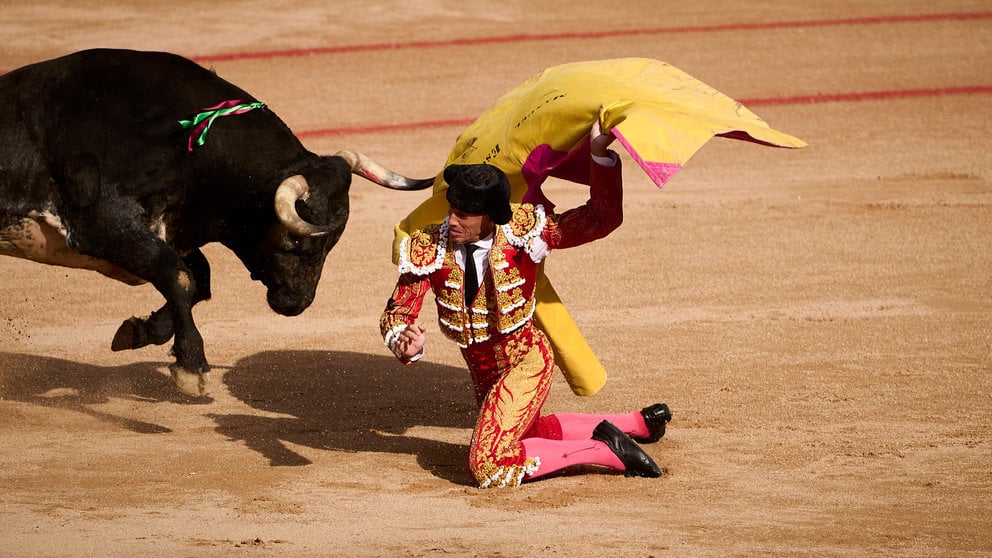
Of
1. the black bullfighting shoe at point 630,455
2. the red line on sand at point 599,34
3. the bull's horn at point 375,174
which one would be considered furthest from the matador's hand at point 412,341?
the red line on sand at point 599,34

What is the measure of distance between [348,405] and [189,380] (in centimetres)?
95

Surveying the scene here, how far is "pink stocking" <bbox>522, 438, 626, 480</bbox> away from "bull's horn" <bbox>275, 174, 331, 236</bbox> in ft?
3.97

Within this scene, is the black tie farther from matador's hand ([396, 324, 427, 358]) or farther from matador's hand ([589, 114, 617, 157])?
matador's hand ([589, 114, 617, 157])

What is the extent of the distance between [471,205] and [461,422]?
145 cm

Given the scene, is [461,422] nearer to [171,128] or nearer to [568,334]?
[568,334]

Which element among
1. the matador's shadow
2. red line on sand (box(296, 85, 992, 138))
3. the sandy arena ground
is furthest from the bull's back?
red line on sand (box(296, 85, 992, 138))

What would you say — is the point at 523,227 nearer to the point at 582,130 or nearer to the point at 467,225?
the point at 467,225

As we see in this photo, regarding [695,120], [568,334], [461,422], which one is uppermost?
[695,120]

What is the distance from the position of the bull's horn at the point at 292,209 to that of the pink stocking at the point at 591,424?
1.19 meters

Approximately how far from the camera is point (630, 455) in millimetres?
5020

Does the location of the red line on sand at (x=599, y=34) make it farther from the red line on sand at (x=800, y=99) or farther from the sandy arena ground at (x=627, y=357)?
the red line on sand at (x=800, y=99)

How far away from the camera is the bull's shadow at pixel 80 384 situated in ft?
20.1

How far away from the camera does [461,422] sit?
19.4ft

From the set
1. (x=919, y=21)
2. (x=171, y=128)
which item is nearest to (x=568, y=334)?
(x=171, y=128)
